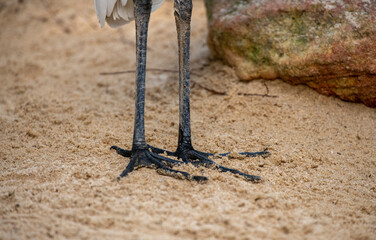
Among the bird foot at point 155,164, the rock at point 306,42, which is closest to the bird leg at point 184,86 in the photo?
the bird foot at point 155,164

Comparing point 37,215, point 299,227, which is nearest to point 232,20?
point 299,227

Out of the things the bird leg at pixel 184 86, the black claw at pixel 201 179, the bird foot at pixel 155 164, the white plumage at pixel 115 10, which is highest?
the white plumage at pixel 115 10

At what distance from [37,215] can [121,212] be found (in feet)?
1.68

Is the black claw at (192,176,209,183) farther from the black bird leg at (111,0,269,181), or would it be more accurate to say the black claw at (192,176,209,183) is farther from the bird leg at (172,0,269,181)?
the bird leg at (172,0,269,181)

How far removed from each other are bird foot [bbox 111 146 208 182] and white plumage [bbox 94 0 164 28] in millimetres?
1153

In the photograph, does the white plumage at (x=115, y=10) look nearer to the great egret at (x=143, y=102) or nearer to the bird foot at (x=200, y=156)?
the great egret at (x=143, y=102)

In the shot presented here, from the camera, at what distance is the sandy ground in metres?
2.13

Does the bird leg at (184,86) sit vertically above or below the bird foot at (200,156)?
above

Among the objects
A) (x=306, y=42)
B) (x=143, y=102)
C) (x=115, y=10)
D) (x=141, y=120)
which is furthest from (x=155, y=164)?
(x=306, y=42)

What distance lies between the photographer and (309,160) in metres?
3.03

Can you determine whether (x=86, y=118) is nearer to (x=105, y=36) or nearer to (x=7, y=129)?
(x=7, y=129)

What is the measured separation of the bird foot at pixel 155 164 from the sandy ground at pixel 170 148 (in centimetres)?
6

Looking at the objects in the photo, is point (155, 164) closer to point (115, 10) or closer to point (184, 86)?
point (184, 86)

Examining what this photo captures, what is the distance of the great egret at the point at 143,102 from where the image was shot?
8.89 ft
